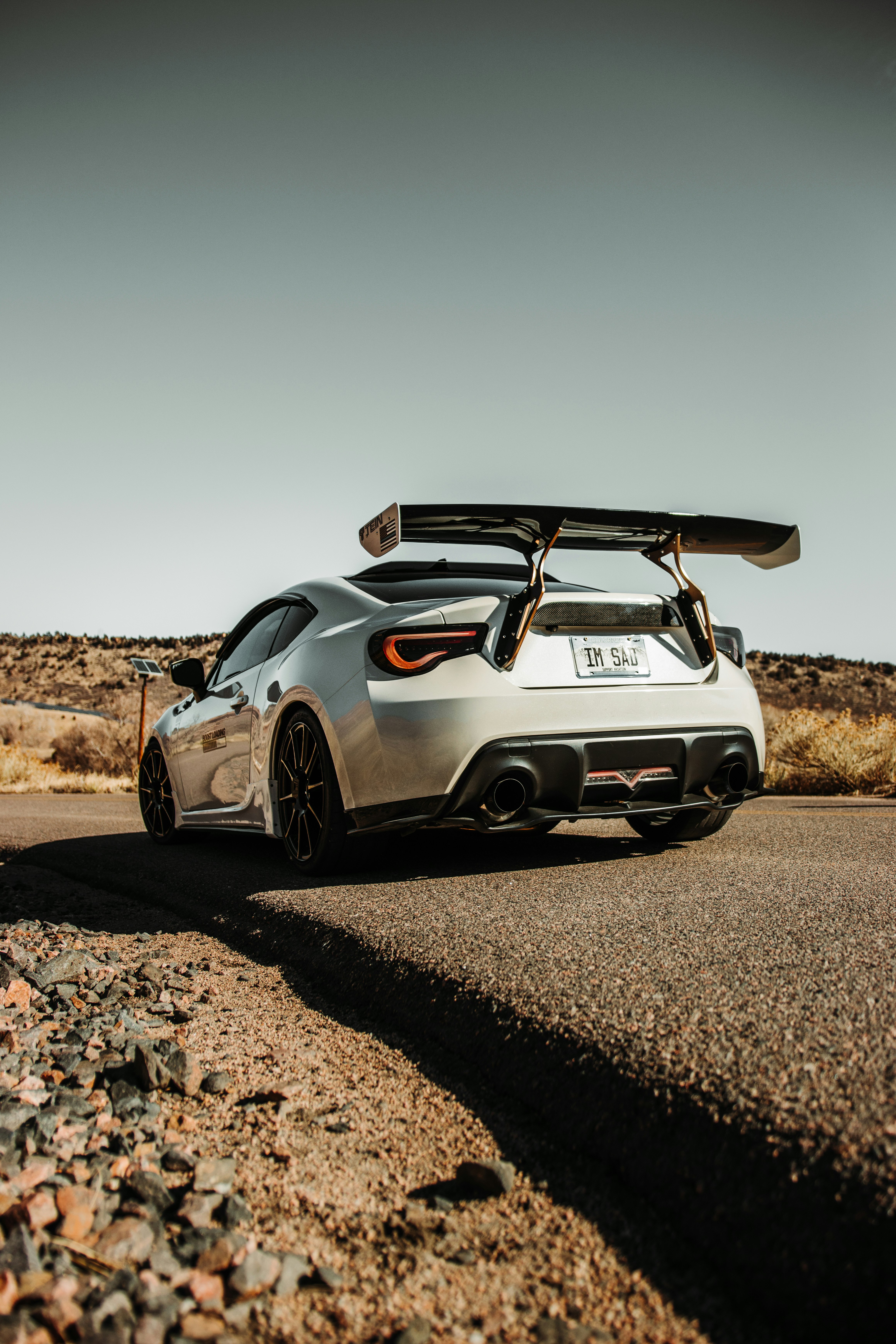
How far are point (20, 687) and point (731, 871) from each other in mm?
49785

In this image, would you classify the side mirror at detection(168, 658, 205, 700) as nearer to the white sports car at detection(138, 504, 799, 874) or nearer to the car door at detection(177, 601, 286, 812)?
the car door at detection(177, 601, 286, 812)

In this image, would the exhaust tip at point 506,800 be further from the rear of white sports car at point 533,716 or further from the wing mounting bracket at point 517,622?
the wing mounting bracket at point 517,622

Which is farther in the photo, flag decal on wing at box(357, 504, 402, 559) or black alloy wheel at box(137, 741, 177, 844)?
black alloy wheel at box(137, 741, 177, 844)

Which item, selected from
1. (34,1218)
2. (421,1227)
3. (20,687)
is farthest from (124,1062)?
(20,687)

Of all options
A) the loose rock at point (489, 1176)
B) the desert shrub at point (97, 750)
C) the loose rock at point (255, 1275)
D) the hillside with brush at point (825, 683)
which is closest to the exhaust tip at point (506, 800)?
the loose rock at point (489, 1176)

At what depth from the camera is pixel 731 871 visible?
12.9ft

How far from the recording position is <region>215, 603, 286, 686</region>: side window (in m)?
5.18

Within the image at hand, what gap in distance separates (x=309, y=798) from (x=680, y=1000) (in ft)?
8.05

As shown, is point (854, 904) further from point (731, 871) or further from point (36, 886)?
point (36, 886)

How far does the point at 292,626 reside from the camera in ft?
15.9

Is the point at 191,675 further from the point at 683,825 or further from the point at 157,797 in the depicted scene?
the point at 683,825

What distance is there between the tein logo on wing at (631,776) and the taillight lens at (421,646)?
77 cm

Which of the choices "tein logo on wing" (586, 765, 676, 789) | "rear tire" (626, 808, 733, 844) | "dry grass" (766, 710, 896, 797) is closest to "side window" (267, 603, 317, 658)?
"tein logo on wing" (586, 765, 676, 789)

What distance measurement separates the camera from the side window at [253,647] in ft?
17.0
